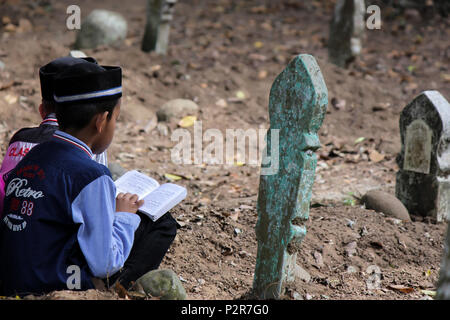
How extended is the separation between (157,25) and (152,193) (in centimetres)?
552

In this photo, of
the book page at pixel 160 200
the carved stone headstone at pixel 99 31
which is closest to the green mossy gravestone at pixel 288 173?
the book page at pixel 160 200

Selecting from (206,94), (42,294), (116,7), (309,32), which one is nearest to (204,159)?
(206,94)

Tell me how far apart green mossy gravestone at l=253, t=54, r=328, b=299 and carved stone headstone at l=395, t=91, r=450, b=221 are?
1904mm

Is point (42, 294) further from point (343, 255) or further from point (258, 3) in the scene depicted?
point (258, 3)

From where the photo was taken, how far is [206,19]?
10.3 metres

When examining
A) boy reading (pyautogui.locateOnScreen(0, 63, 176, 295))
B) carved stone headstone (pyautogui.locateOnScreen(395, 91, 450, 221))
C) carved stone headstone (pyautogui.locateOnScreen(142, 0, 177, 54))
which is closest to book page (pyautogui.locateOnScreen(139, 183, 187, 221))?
boy reading (pyautogui.locateOnScreen(0, 63, 176, 295))

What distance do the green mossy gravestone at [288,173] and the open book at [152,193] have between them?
1.51 feet

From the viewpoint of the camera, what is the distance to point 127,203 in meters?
2.66

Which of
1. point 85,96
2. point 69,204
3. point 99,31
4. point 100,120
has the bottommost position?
point 69,204

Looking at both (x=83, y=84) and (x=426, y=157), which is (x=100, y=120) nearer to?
(x=83, y=84)

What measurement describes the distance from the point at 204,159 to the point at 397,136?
233 cm

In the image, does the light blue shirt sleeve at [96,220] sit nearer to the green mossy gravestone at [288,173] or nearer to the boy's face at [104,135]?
the boy's face at [104,135]

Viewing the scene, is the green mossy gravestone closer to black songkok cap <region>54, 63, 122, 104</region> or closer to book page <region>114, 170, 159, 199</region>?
book page <region>114, 170, 159, 199</region>

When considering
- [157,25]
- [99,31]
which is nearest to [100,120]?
[157,25]
